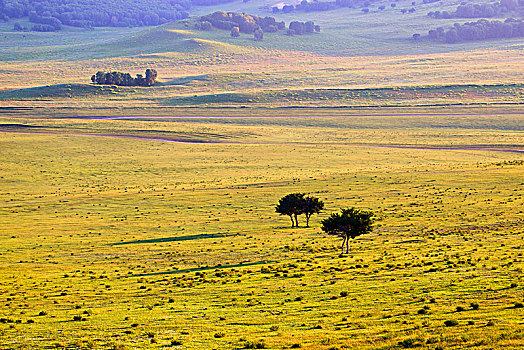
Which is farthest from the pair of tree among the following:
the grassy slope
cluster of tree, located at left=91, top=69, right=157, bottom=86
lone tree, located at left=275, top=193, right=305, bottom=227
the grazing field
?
cluster of tree, located at left=91, top=69, right=157, bottom=86

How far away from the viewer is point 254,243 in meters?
34.2

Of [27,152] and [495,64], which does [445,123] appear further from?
[495,64]

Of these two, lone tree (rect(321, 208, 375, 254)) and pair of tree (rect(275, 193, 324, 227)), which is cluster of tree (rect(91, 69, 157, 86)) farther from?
lone tree (rect(321, 208, 375, 254))

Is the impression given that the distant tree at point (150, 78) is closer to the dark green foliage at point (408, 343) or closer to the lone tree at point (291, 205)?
the lone tree at point (291, 205)

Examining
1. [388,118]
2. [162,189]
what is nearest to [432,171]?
[162,189]

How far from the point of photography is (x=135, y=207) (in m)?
46.5

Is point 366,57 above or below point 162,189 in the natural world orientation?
above

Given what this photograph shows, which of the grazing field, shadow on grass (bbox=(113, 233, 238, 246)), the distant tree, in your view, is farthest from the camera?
the distant tree

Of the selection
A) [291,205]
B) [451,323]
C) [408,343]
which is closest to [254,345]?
[408,343]

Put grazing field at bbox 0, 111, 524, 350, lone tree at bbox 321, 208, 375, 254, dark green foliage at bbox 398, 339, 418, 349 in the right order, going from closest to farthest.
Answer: dark green foliage at bbox 398, 339, 418, 349
grazing field at bbox 0, 111, 524, 350
lone tree at bbox 321, 208, 375, 254

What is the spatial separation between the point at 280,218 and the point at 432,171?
65.3 ft

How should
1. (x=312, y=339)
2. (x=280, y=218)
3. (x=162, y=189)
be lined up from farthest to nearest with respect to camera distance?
(x=162, y=189) → (x=280, y=218) → (x=312, y=339)

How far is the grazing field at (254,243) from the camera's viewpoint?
1753cm

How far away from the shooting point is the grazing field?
17531 millimetres
